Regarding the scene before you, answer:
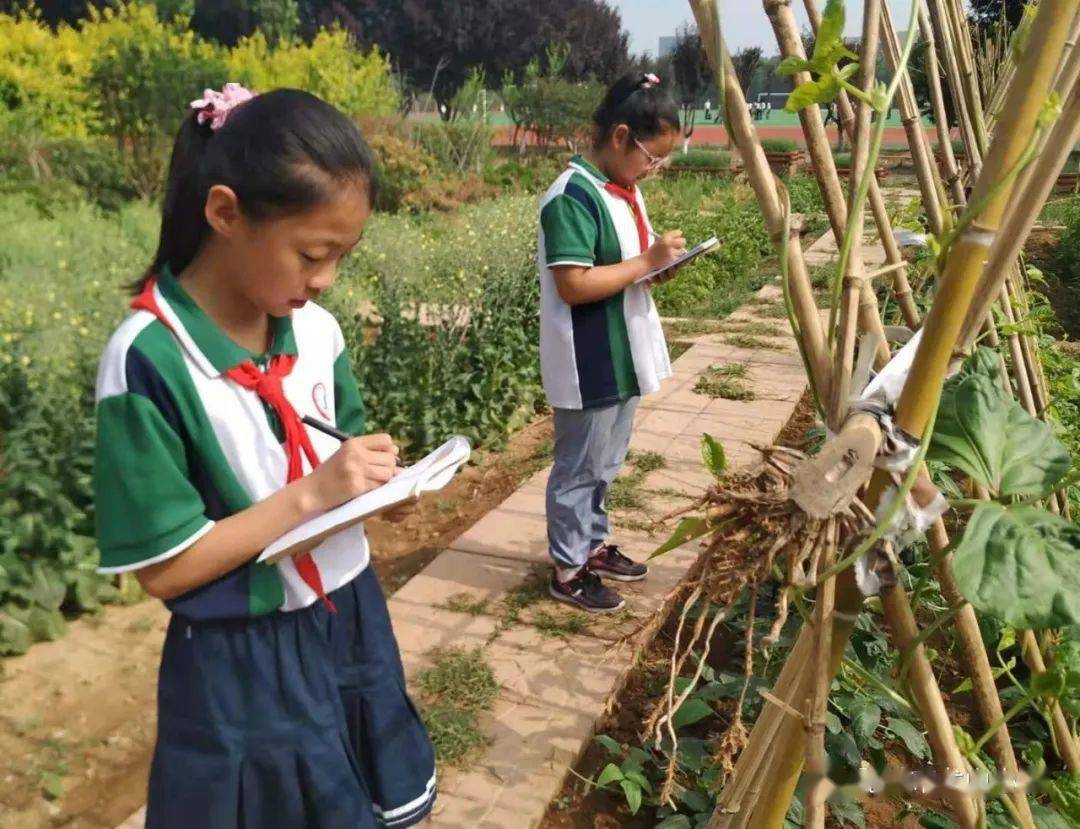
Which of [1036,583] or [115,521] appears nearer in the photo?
[1036,583]

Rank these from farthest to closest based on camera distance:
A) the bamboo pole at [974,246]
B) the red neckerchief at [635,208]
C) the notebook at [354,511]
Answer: the red neckerchief at [635,208], the notebook at [354,511], the bamboo pole at [974,246]

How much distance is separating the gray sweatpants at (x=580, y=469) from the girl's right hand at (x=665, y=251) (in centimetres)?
41

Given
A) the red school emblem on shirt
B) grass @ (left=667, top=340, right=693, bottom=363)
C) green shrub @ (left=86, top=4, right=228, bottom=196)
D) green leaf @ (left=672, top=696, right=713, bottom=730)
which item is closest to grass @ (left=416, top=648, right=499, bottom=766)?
green leaf @ (left=672, top=696, right=713, bottom=730)

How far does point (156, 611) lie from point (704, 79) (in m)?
24.8

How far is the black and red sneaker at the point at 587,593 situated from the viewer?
2.62 m

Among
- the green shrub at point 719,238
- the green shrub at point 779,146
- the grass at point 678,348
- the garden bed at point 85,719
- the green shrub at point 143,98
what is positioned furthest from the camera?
the green shrub at point 779,146

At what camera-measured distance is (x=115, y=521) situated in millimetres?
1083

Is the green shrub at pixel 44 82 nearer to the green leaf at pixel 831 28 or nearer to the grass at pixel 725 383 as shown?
the grass at pixel 725 383

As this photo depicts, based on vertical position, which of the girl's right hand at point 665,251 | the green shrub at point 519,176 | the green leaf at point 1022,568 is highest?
the girl's right hand at point 665,251

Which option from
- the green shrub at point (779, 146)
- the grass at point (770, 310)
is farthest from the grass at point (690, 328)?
the green shrub at point (779, 146)

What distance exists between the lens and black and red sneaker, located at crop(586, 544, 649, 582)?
2811 mm

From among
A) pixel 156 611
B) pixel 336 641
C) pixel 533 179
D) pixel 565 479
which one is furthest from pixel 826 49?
pixel 533 179

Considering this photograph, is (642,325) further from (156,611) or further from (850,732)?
(156,611)

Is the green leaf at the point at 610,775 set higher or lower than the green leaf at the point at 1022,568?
lower
